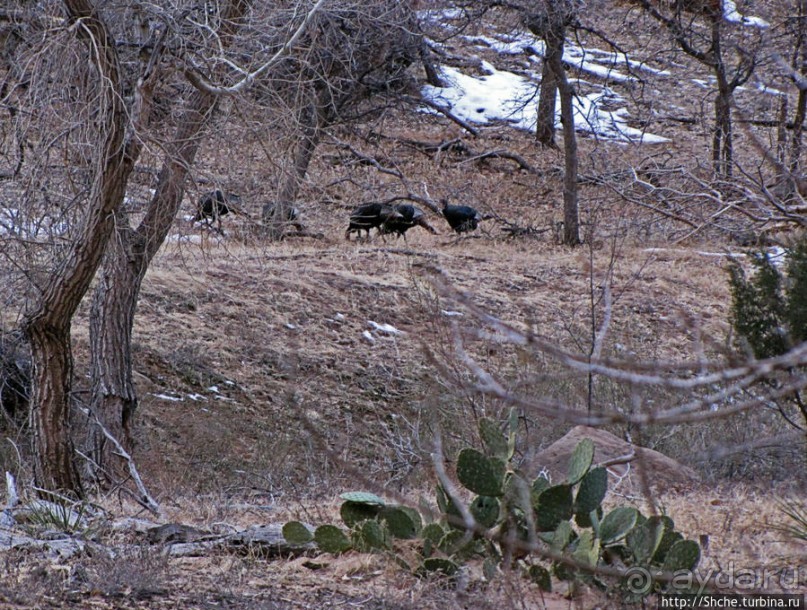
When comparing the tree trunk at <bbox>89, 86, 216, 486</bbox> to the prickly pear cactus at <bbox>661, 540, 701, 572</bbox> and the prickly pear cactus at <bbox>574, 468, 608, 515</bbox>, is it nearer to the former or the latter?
the prickly pear cactus at <bbox>574, 468, 608, 515</bbox>

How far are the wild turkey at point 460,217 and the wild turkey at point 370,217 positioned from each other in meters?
1.22

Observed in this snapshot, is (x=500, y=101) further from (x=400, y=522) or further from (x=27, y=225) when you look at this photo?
(x=400, y=522)

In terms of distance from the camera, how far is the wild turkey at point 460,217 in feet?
55.6

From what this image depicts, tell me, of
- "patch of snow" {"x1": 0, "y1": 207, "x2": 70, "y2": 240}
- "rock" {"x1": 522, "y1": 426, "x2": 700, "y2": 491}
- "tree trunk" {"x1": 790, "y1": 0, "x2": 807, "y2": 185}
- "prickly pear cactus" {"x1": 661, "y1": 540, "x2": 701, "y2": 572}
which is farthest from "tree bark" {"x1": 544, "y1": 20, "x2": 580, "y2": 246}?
"prickly pear cactus" {"x1": 661, "y1": 540, "x2": 701, "y2": 572}

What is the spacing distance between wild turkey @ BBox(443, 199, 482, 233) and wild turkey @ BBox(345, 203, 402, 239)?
1215mm

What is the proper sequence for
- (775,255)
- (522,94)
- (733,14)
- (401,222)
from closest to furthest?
(775,255) → (401,222) → (733,14) → (522,94)

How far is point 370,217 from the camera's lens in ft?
51.3

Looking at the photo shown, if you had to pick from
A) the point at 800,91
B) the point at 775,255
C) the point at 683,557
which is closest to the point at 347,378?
the point at 775,255

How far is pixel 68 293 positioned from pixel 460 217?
11470mm

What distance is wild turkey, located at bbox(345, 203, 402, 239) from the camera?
51.5ft

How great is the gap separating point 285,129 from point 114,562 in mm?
3460

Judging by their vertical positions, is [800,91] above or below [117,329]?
above

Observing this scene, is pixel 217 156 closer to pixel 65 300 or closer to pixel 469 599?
pixel 65 300

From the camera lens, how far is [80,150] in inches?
232
